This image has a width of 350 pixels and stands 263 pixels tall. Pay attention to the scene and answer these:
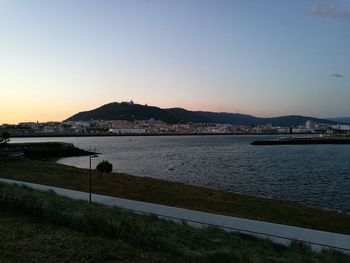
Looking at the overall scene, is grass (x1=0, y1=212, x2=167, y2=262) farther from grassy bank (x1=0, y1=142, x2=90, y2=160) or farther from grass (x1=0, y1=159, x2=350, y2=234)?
grassy bank (x1=0, y1=142, x2=90, y2=160)

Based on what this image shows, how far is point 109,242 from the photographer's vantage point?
7910mm

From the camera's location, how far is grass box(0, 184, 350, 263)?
717 cm

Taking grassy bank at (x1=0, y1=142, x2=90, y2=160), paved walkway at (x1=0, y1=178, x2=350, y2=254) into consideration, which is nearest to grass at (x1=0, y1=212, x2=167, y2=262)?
paved walkway at (x1=0, y1=178, x2=350, y2=254)

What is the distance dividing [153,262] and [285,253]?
11.4 ft

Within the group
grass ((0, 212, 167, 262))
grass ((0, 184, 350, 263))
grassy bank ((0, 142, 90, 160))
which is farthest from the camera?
grassy bank ((0, 142, 90, 160))

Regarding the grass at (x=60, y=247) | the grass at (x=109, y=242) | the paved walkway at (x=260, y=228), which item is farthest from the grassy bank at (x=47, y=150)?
the grass at (x=60, y=247)

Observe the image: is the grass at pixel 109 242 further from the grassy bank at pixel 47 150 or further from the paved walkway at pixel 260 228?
the grassy bank at pixel 47 150

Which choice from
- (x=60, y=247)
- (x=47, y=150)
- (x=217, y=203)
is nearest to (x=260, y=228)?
(x=60, y=247)

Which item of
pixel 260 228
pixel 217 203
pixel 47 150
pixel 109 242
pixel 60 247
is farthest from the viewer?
pixel 47 150

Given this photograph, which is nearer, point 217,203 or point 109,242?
point 109,242

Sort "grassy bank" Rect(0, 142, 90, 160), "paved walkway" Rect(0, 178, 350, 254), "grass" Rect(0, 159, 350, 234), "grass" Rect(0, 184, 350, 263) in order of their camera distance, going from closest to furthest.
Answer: "grass" Rect(0, 184, 350, 263) < "paved walkway" Rect(0, 178, 350, 254) < "grass" Rect(0, 159, 350, 234) < "grassy bank" Rect(0, 142, 90, 160)

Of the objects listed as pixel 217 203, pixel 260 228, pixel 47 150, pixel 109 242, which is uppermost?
pixel 109 242

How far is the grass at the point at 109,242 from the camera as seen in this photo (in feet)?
23.5

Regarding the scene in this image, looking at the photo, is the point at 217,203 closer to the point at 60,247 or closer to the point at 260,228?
the point at 260,228
